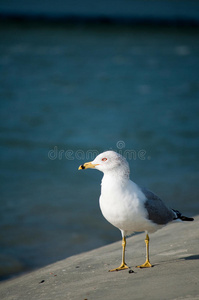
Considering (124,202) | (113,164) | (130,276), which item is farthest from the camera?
(113,164)

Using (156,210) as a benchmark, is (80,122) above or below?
above

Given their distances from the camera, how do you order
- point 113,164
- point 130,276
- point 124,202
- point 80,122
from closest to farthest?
point 130,276, point 124,202, point 113,164, point 80,122

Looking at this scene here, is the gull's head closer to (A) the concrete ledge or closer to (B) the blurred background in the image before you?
(A) the concrete ledge

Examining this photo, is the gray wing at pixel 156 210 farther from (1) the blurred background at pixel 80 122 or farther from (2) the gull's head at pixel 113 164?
(1) the blurred background at pixel 80 122

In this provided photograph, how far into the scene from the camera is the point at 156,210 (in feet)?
16.5

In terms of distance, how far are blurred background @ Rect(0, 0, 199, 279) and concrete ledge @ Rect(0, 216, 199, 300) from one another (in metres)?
1.75

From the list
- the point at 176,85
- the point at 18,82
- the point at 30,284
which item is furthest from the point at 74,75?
the point at 30,284

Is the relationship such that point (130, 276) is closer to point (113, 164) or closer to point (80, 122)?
point (113, 164)

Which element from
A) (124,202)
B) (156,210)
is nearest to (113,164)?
(124,202)

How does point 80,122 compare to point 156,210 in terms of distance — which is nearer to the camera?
point 156,210

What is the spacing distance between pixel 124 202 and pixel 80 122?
419 inches

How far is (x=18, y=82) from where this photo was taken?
19.4 meters

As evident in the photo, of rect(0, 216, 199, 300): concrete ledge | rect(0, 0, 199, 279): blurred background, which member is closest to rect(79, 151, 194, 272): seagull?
rect(0, 216, 199, 300): concrete ledge

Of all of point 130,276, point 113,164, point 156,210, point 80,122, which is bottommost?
point 130,276
